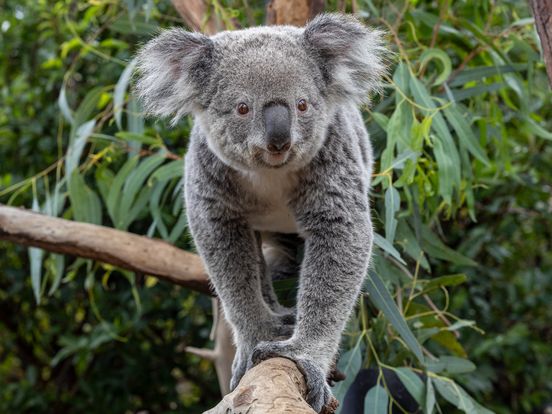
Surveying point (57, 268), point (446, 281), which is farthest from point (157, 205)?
point (446, 281)

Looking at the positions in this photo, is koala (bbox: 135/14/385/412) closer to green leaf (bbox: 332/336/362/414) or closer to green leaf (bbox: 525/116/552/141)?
green leaf (bbox: 332/336/362/414)

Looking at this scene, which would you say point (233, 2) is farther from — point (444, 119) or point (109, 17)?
point (444, 119)

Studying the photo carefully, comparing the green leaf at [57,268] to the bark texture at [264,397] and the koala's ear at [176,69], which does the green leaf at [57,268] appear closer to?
the koala's ear at [176,69]

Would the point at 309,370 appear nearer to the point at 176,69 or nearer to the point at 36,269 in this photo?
the point at 176,69

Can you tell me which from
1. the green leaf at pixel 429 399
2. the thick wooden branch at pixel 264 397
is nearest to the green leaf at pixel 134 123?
the green leaf at pixel 429 399

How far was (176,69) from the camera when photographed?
2.62 m

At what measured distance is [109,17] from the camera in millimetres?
4629

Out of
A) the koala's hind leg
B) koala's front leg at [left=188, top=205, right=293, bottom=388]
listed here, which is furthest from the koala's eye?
the koala's hind leg

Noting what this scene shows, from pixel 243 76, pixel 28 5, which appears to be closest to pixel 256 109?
pixel 243 76

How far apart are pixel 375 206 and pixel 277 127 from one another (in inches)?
51.2

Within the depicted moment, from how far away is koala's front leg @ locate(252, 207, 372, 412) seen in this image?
2463 millimetres

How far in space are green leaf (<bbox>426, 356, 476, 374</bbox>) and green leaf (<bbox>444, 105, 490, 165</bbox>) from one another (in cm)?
82

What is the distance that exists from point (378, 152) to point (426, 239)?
46cm

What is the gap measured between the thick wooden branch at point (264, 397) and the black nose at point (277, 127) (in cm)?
64
